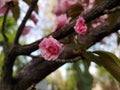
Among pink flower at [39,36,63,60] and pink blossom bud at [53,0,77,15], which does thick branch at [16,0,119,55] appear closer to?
pink flower at [39,36,63,60]

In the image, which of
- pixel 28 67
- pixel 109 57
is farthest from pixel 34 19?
pixel 109 57

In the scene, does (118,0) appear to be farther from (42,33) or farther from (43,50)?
(42,33)

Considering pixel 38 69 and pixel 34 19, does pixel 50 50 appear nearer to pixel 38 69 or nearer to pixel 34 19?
pixel 38 69

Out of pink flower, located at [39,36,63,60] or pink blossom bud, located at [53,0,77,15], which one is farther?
pink blossom bud, located at [53,0,77,15]

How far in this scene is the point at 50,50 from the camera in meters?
0.82

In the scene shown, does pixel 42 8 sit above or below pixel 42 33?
above

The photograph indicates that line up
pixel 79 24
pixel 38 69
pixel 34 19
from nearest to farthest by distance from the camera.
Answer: pixel 79 24 < pixel 38 69 < pixel 34 19

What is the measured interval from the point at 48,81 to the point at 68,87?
23cm

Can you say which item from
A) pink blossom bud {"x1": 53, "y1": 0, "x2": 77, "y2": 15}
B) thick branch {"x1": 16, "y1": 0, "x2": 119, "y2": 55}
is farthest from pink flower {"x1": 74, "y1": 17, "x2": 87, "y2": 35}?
pink blossom bud {"x1": 53, "y1": 0, "x2": 77, "y2": 15}

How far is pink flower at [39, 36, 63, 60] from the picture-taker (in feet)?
2.55

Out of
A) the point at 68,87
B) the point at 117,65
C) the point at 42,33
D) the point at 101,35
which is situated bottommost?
the point at 117,65

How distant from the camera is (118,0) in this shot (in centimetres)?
74

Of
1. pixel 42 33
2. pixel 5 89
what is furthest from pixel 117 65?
pixel 42 33

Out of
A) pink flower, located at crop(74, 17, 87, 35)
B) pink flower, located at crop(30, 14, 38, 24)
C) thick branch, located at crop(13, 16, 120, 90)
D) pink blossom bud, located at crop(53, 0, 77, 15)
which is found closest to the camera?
pink flower, located at crop(74, 17, 87, 35)
